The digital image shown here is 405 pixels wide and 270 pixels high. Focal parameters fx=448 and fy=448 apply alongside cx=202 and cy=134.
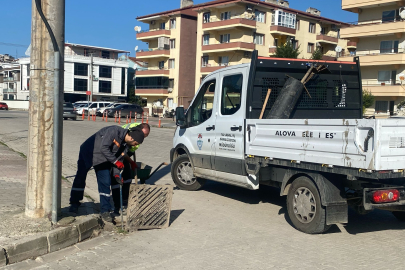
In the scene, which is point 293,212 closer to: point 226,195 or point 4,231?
point 226,195

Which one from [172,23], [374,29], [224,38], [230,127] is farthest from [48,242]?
[172,23]

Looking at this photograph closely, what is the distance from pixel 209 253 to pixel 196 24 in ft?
200

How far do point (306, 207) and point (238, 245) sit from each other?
3.90 feet

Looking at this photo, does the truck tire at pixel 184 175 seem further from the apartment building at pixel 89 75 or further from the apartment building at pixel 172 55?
the apartment building at pixel 89 75

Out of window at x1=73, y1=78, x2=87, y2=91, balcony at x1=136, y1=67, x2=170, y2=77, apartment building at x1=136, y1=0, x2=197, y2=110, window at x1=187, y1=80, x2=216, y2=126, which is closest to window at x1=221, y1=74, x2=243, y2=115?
window at x1=187, y1=80, x2=216, y2=126

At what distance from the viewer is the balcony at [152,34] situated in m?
63.4

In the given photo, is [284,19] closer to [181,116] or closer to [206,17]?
[206,17]

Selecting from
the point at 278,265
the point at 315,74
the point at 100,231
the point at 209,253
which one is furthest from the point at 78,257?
the point at 315,74

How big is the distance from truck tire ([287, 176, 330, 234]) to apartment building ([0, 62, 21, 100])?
95019 millimetres

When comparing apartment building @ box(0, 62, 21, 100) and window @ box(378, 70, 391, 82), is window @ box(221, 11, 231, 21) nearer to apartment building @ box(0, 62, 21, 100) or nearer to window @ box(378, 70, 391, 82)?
window @ box(378, 70, 391, 82)

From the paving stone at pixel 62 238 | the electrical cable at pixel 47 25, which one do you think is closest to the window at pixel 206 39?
the electrical cable at pixel 47 25

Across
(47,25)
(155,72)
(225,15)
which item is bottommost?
(47,25)

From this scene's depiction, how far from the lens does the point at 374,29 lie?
40.2 m

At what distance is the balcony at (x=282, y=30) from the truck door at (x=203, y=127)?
162 feet
